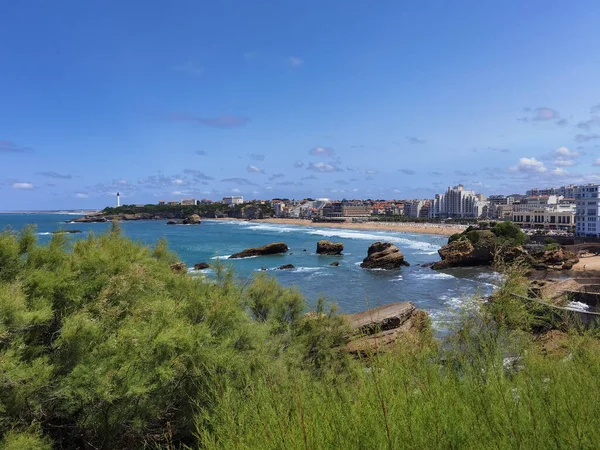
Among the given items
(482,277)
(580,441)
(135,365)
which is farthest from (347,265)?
(580,441)

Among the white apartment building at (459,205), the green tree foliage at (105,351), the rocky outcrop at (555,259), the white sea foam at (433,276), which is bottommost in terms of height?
the white sea foam at (433,276)

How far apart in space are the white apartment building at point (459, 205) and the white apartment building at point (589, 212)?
8686 centimetres

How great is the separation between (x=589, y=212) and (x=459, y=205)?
98702 mm

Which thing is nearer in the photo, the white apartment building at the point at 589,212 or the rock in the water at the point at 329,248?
the rock in the water at the point at 329,248

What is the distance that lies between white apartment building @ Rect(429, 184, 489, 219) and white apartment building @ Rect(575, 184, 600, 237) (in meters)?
86.9

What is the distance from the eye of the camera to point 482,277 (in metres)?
41.8

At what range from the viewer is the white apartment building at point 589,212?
217ft

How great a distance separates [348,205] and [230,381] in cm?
18714

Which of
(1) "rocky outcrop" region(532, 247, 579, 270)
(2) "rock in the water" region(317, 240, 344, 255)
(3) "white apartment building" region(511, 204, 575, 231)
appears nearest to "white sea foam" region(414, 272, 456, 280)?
(1) "rocky outcrop" region(532, 247, 579, 270)

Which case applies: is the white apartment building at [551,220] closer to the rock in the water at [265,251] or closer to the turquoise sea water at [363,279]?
the turquoise sea water at [363,279]

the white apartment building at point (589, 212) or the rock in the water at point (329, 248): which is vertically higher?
the white apartment building at point (589, 212)

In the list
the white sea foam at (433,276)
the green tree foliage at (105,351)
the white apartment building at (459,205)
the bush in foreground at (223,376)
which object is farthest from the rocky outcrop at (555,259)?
the white apartment building at (459,205)

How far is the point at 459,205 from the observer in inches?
6481

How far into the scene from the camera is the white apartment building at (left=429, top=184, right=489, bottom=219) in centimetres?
15836
